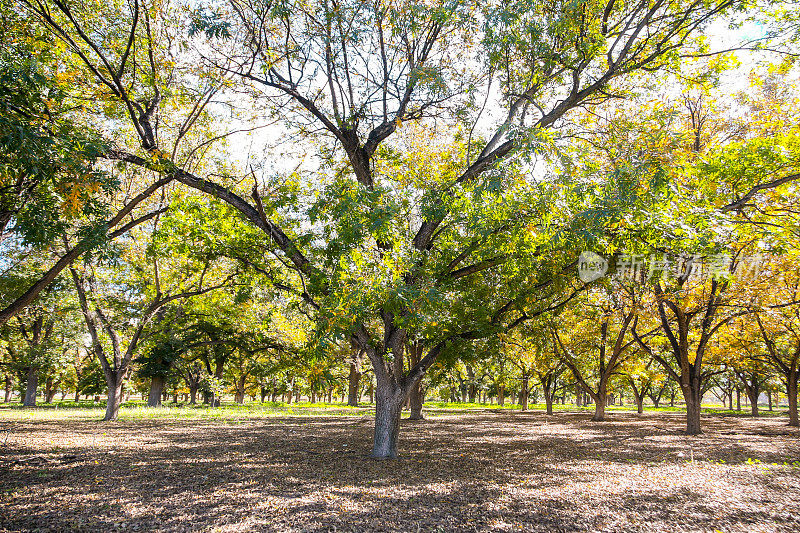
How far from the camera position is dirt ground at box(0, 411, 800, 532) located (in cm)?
511

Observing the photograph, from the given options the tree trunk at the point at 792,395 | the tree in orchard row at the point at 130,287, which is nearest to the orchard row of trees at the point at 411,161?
the tree in orchard row at the point at 130,287

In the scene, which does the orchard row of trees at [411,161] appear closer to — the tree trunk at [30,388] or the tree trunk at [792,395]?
the tree trunk at [792,395]

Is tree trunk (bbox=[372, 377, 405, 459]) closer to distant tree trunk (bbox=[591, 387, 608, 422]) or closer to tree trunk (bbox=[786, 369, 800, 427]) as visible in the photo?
distant tree trunk (bbox=[591, 387, 608, 422])

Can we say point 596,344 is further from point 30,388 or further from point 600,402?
point 30,388

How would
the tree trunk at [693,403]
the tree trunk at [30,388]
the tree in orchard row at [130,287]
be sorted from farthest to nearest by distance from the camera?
the tree trunk at [30,388], the tree in orchard row at [130,287], the tree trunk at [693,403]

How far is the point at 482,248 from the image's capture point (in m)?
7.87

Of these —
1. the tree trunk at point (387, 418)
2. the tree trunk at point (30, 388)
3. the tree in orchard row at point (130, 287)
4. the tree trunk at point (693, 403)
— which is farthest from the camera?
the tree trunk at point (30, 388)

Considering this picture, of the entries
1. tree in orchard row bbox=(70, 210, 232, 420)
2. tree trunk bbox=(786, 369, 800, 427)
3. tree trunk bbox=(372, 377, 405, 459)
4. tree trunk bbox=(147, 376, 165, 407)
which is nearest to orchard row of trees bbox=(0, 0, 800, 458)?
tree trunk bbox=(372, 377, 405, 459)

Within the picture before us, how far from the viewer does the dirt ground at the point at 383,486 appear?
5.11 meters

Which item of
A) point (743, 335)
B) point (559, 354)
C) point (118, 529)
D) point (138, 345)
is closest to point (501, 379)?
point (559, 354)

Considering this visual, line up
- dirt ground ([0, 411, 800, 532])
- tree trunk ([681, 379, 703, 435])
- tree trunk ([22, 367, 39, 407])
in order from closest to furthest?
dirt ground ([0, 411, 800, 532])
tree trunk ([681, 379, 703, 435])
tree trunk ([22, 367, 39, 407])

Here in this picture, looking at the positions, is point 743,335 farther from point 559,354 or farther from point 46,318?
point 46,318

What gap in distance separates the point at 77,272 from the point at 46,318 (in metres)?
15.7

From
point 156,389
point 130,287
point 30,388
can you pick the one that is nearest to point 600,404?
point 130,287
